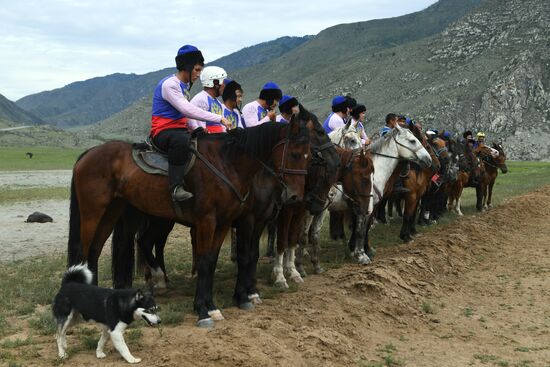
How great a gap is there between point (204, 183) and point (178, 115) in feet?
3.89

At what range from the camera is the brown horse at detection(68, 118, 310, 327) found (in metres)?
7.47

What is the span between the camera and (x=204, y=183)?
7461 mm

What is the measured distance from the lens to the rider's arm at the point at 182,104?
7484 mm

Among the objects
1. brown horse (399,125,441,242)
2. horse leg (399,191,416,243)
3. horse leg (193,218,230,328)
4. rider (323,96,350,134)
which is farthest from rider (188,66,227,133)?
horse leg (399,191,416,243)

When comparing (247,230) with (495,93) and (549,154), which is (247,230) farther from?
(495,93)

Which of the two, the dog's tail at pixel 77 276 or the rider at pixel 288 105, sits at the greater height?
the rider at pixel 288 105

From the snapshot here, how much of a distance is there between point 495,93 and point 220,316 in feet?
335

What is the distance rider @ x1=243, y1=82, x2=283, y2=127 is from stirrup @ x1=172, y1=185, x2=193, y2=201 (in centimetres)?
294

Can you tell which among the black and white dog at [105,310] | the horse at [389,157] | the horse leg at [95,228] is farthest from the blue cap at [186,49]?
the horse at [389,157]

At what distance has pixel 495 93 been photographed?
9956 cm

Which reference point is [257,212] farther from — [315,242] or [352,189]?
[352,189]

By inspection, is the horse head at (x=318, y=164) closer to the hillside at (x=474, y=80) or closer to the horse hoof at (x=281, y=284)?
the horse hoof at (x=281, y=284)

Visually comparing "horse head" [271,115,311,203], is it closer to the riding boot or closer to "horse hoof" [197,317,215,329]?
the riding boot

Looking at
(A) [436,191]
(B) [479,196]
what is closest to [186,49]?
(A) [436,191]
